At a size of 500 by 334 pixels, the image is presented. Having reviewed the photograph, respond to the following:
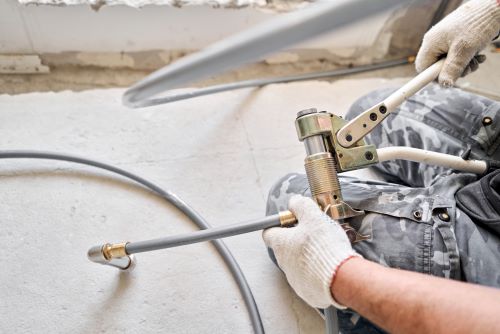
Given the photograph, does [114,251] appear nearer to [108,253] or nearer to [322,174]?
[108,253]

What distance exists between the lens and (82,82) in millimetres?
1024

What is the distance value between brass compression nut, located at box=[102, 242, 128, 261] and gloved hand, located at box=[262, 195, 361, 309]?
278 mm

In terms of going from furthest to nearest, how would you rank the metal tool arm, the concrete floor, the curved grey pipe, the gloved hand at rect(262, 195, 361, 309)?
the concrete floor < the metal tool arm < the gloved hand at rect(262, 195, 361, 309) < the curved grey pipe

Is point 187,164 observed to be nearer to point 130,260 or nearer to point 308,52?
point 130,260

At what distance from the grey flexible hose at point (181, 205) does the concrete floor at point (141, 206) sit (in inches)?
1.1

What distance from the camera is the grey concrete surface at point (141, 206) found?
750 millimetres

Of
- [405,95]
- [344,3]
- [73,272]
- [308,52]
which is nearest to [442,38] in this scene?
[405,95]

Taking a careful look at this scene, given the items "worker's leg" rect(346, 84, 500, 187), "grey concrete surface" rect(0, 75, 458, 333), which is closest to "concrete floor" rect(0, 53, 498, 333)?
"grey concrete surface" rect(0, 75, 458, 333)

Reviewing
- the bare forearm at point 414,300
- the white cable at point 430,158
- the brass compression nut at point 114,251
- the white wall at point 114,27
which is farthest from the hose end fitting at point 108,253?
the white wall at point 114,27

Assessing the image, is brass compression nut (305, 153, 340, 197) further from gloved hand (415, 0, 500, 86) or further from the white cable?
gloved hand (415, 0, 500, 86)

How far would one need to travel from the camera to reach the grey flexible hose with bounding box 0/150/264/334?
761 mm

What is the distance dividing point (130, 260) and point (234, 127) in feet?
1.47

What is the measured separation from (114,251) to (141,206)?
0.22m

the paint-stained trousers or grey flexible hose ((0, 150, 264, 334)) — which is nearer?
the paint-stained trousers
